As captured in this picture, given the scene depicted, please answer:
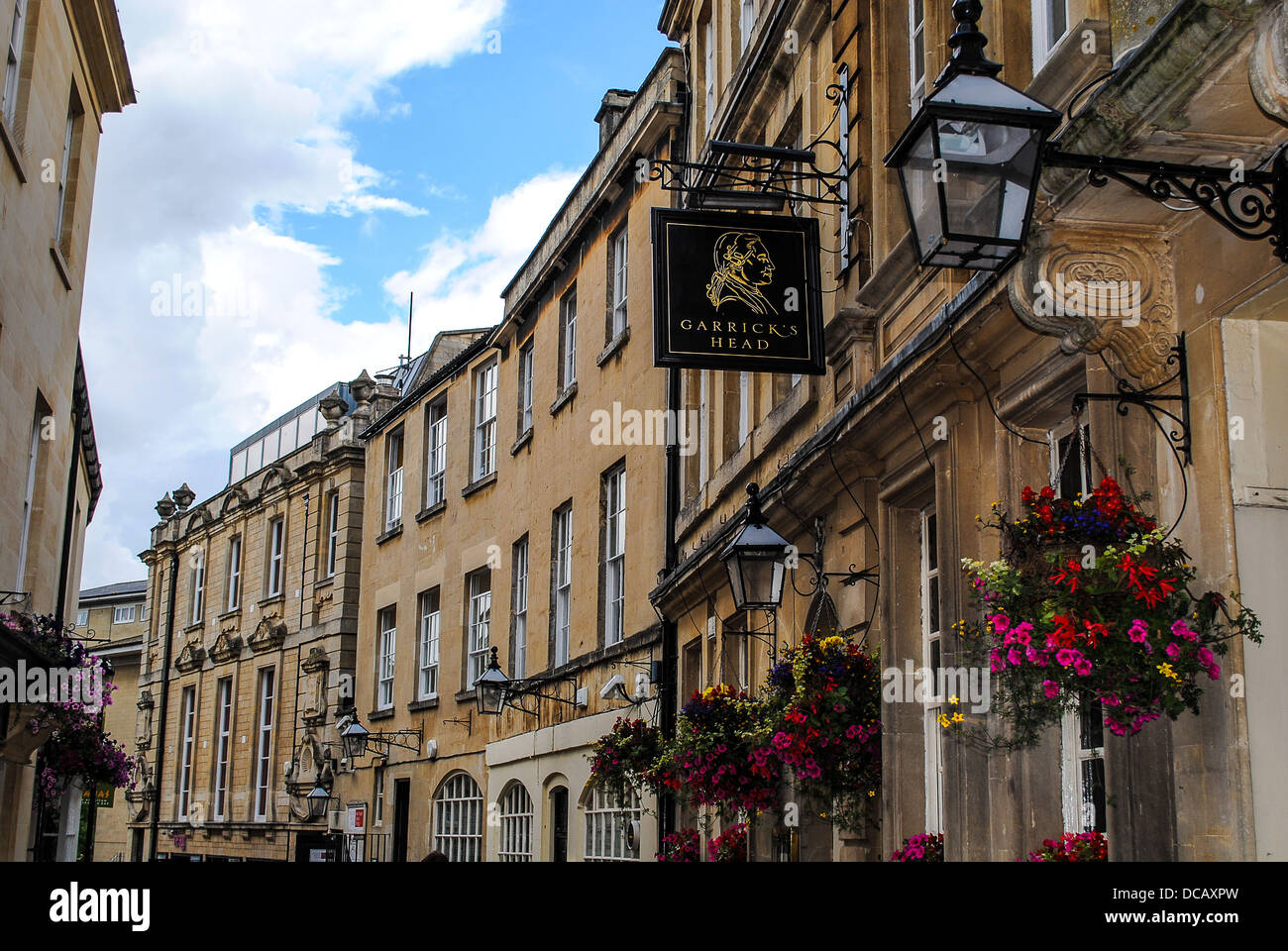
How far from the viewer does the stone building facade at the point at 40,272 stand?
1264 centimetres

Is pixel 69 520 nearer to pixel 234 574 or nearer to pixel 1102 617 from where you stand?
pixel 234 574

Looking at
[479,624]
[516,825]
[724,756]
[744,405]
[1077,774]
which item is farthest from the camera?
[479,624]

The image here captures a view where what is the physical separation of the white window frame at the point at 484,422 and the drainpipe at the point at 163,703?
1725 cm

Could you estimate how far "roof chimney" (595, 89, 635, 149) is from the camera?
2052 centimetres

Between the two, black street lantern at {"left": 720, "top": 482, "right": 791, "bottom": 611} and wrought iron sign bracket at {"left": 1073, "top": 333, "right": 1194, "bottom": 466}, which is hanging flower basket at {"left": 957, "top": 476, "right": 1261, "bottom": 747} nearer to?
wrought iron sign bracket at {"left": 1073, "top": 333, "right": 1194, "bottom": 466}

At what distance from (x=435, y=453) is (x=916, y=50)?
16.9 m

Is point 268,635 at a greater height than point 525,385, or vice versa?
point 525,385

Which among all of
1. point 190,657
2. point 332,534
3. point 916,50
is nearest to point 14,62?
point 916,50

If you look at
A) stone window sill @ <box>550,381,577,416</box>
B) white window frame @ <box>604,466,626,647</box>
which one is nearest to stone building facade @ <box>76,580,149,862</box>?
stone window sill @ <box>550,381,577,416</box>

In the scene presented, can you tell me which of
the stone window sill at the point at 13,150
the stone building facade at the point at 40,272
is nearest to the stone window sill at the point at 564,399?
the stone building facade at the point at 40,272

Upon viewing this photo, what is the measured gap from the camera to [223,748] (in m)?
33.2

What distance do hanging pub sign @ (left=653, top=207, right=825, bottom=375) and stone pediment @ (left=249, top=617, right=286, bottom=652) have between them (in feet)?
72.5

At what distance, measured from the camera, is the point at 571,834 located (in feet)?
58.4

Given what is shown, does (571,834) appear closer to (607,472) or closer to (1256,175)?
(607,472)
